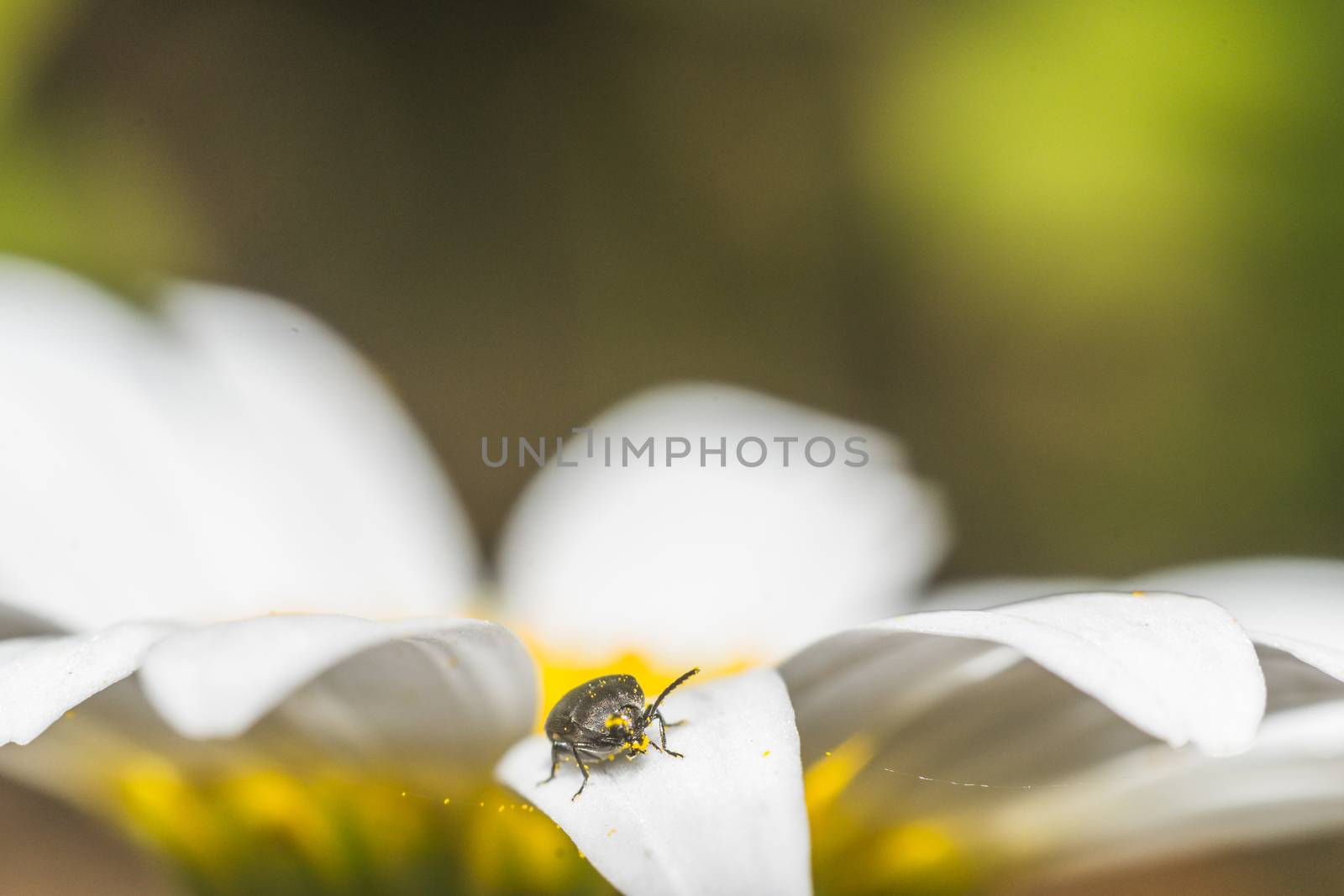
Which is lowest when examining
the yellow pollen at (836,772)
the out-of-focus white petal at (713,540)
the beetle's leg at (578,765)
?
the out-of-focus white petal at (713,540)

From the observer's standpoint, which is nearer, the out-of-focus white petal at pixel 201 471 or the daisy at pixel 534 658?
the daisy at pixel 534 658

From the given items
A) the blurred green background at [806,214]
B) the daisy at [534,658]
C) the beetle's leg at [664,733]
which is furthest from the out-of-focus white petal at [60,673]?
the blurred green background at [806,214]

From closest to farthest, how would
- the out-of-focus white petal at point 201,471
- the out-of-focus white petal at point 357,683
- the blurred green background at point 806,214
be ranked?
the out-of-focus white petal at point 357,683
the out-of-focus white petal at point 201,471
the blurred green background at point 806,214

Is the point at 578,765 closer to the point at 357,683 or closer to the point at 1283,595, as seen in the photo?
the point at 357,683

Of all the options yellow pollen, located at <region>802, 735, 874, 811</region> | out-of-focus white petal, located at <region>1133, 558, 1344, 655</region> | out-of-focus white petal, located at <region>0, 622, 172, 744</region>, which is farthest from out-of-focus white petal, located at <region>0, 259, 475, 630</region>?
out-of-focus white petal, located at <region>1133, 558, 1344, 655</region>

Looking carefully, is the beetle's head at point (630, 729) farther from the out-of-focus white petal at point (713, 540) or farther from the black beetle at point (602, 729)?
the out-of-focus white petal at point (713, 540)

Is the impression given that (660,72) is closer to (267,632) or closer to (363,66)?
(363,66)

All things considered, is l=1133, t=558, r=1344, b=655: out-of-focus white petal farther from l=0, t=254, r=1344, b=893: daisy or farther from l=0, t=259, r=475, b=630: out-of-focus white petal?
l=0, t=259, r=475, b=630: out-of-focus white petal
